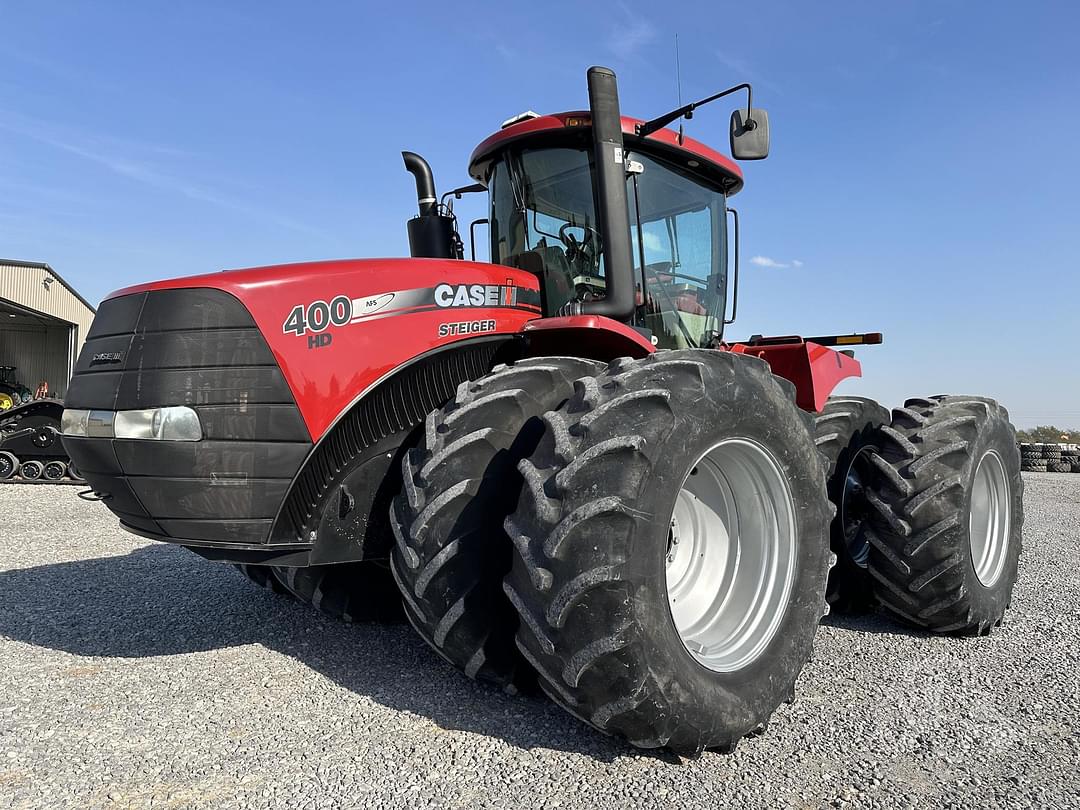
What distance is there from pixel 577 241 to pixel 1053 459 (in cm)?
1751

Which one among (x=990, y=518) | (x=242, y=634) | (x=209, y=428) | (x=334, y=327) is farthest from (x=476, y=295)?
(x=990, y=518)

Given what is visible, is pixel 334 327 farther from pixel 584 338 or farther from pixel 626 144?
pixel 626 144

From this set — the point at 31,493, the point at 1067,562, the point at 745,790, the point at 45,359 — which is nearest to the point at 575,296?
the point at 745,790

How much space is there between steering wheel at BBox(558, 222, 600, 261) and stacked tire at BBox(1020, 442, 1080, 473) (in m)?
16.8

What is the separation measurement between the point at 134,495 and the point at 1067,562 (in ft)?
21.1

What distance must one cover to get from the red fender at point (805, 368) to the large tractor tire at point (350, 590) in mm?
2267

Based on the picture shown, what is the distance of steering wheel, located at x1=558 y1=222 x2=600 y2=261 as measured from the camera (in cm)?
359

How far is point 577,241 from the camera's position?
364cm

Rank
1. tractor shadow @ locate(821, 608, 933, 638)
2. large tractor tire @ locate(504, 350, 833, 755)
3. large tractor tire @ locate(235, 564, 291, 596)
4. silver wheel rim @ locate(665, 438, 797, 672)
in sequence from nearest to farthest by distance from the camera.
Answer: large tractor tire @ locate(504, 350, 833, 755) → silver wheel rim @ locate(665, 438, 797, 672) → tractor shadow @ locate(821, 608, 933, 638) → large tractor tire @ locate(235, 564, 291, 596)

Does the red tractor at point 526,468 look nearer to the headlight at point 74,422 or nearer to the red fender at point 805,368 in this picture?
the headlight at point 74,422

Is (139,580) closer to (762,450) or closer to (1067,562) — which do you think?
(762,450)

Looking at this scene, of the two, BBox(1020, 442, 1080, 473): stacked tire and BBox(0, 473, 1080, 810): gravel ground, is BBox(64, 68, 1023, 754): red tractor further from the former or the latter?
BBox(1020, 442, 1080, 473): stacked tire

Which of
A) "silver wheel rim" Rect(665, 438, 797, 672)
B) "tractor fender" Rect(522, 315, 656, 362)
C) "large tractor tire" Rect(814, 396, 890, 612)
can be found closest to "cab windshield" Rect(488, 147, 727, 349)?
"tractor fender" Rect(522, 315, 656, 362)

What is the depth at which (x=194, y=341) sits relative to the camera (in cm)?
251
